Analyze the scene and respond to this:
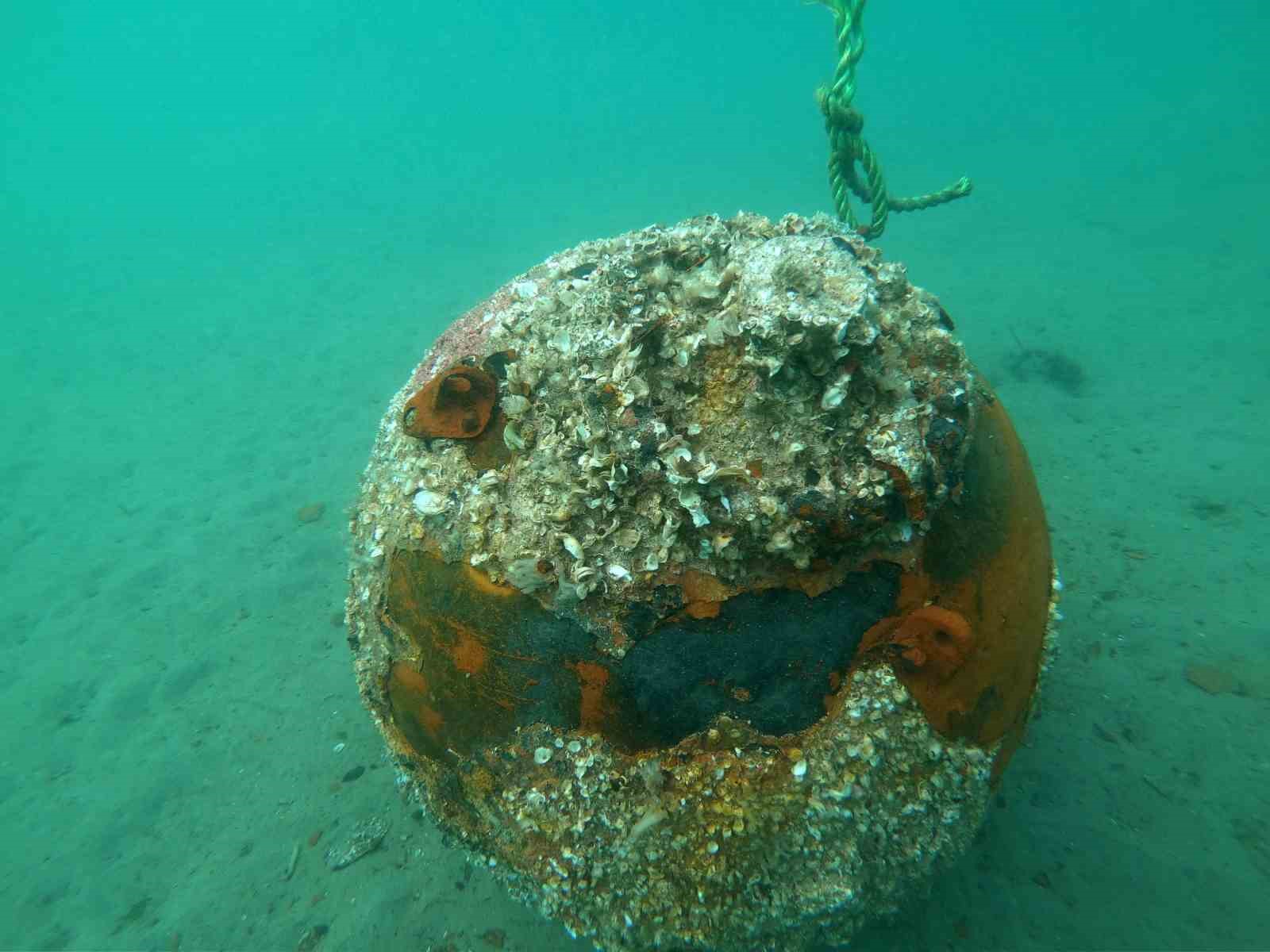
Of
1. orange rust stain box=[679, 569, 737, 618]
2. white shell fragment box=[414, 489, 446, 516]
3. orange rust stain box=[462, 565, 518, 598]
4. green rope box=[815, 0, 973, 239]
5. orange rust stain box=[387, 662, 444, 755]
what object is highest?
green rope box=[815, 0, 973, 239]

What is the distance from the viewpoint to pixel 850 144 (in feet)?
9.45

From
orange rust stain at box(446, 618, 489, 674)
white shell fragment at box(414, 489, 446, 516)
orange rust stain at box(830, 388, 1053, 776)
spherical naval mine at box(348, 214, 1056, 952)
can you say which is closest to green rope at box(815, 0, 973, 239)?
spherical naval mine at box(348, 214, 1056, 952)

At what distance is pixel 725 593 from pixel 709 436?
Result: 1.49 ft

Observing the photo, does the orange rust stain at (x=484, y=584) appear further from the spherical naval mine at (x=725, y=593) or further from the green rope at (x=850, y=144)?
the green rope at (x=850, y=144)

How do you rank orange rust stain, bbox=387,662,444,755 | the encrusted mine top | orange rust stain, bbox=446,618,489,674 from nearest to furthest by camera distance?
1. the encrusted mine top
2. orange rust stain, bbox=446,618,489,674
3. orange rust stain, bbox=387,662,444,755

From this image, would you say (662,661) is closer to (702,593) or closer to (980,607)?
(702,593)

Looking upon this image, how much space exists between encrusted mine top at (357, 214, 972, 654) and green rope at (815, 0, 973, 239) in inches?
39.8

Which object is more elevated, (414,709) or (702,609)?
(702,609)

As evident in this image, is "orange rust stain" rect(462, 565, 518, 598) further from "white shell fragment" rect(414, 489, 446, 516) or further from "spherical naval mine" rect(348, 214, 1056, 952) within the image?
"white shell fragment" rect(414, 489, 446, 516)

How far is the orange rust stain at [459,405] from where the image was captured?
85.2 inches

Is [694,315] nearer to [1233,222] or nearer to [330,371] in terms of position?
[330,371]

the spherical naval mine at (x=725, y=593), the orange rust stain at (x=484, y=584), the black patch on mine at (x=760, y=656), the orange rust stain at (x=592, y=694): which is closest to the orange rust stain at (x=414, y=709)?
the spherical naval mine at (x=725, y=593)

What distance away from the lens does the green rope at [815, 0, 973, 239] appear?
2576 mm

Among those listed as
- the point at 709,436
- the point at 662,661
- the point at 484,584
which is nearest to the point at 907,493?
the point at 709,436
